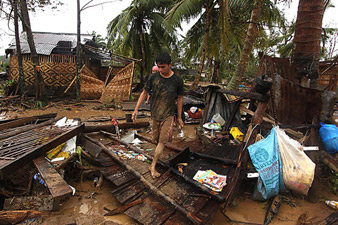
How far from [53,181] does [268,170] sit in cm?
302

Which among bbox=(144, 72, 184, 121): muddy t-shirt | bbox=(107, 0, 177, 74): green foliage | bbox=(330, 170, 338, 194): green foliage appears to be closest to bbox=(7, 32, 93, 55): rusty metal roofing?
bbox=(107, 0, 177, 74): green foliage

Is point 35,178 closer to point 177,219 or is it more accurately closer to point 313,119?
point 177,219

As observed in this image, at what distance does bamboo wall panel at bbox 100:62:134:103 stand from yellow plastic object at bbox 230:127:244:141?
6.61m

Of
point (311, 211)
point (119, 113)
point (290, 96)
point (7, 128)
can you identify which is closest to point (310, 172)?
point (311, 211)

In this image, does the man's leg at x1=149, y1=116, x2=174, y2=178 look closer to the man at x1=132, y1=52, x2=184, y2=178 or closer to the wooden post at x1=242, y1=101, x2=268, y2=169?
the man at x1=132, y1=52, x2=184, y2=178

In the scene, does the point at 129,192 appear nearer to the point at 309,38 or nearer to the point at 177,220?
the point at 177,220

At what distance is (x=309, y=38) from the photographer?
161 inches

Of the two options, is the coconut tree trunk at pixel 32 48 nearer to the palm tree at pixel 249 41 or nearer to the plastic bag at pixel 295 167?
the palm tree at pixel 249 41

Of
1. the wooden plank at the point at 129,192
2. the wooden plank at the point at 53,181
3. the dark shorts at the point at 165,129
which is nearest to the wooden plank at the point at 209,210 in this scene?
the wooden plank at the point at 129,192

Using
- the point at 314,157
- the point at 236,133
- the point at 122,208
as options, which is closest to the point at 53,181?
the point at 122,208

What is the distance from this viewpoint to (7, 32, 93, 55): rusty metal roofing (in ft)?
36.3

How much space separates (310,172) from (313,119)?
132 cm

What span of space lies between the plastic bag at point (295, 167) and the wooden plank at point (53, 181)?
2.94m

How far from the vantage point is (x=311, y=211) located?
2676 mm
